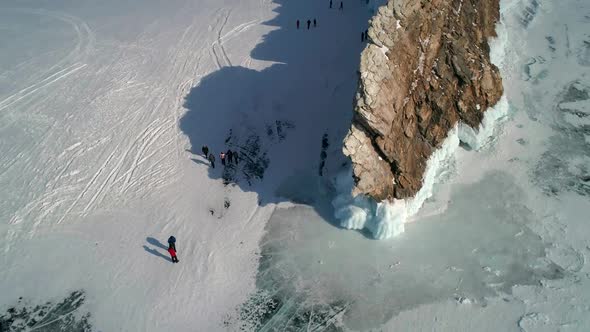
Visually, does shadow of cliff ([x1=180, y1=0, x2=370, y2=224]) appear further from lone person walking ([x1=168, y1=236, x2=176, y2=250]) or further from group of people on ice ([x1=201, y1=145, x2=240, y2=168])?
lone person walking ([x1=168, y1=236, x2=176, y2=250])

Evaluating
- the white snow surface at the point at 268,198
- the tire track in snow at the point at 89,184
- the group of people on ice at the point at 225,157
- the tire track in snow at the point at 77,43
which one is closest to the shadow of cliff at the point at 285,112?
the white snow surface at the point at 268,198

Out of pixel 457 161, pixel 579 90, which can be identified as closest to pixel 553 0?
pixel 579 90

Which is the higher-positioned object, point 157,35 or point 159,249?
point 157,35

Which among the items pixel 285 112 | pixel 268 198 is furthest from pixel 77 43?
pixel 268 198

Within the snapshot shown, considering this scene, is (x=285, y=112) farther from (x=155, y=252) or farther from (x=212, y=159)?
(x=155, y=252)

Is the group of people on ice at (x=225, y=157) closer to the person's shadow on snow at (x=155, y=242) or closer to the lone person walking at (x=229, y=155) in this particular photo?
the lone person walking at (x=229, y=155)

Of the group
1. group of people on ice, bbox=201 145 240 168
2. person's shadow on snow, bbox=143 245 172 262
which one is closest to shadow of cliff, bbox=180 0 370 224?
→ group of people on ice, bbox=201 145 240 168

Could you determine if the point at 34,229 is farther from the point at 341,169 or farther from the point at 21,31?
the point at 21,31
